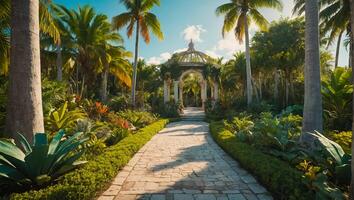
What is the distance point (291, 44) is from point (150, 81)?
72.2ft

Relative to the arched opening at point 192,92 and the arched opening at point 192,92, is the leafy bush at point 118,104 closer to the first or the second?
the arched opening at point 192,92

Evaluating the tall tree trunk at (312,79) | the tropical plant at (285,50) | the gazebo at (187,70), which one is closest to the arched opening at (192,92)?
the gazebo at (187,70)

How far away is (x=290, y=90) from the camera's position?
22312 mm

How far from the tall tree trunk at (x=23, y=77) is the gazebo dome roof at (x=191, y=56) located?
69.8 ft

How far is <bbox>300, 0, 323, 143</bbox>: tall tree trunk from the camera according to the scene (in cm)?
607

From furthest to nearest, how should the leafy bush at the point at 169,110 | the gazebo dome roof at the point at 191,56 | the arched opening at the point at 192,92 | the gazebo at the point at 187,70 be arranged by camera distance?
1. the arched opening at the point at 192,92
2. the gazebo dome roof at the point at 191,56
3. the gazebo at the point at 187,70
4. the leafy bush at the point at 169,110

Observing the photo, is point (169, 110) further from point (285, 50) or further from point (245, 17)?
point (285, 50)

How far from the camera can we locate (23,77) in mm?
4773

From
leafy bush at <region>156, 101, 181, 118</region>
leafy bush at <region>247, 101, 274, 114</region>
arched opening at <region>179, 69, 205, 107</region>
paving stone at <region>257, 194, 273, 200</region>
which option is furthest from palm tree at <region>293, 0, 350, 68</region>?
arched opening at <region>179, 69, 205, 107</region>

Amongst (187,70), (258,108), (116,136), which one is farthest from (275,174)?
(187,70)

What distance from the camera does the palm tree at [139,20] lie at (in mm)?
18828

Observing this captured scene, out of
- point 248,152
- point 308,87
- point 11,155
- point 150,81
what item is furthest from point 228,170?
point 150,81

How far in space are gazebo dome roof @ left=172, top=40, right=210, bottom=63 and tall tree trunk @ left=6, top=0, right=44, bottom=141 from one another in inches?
837

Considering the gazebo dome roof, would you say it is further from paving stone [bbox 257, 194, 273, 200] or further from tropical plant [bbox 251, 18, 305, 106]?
paving stone [bbox 257, 194, 273, 200]
